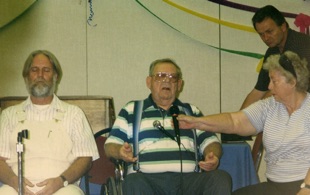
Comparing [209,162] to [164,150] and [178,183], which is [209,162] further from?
[164,150]

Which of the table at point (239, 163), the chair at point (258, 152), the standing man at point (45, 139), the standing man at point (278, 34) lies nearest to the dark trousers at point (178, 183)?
the standing man at point (45, 139)

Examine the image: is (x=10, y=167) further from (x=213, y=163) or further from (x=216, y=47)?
(x=216, y=47)

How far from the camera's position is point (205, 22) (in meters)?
5.27

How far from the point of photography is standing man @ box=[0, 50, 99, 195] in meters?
3.38

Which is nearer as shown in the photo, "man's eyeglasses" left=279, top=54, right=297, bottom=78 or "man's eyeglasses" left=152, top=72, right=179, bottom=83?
"man's eyeglasses" left=279, top=54, right=297, bottom=78

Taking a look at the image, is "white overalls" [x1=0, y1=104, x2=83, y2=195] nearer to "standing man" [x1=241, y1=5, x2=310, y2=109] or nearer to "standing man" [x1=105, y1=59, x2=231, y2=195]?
"standing man" [x1=105, y1=59, x2=231, y2=195]

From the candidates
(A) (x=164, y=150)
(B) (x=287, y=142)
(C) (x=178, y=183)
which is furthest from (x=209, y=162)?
(B) (x=287, y=142)

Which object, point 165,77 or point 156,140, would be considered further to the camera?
point 165,77

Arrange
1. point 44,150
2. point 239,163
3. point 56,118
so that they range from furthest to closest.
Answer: point 239,163 < point 56,118 < point 44,150

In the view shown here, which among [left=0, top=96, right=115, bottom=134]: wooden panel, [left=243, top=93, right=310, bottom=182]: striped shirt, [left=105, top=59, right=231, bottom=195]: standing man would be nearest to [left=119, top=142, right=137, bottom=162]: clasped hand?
[left=105, top=59, right=231, bottom=195]: standing man

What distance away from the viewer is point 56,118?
3.58m

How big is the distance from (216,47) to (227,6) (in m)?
0.41

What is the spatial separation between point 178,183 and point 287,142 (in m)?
0.70

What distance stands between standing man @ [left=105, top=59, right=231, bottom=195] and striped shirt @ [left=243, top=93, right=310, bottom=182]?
0.34 metres
